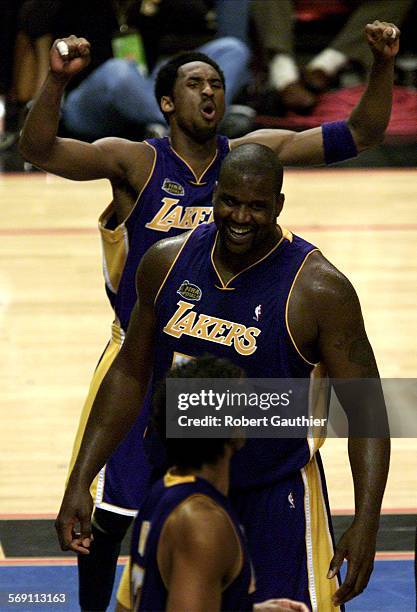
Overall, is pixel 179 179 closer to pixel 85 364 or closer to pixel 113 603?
pixel 113 603

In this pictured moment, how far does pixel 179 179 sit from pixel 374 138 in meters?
0.69

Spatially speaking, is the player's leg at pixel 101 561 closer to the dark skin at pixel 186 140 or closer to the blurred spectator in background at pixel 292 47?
the dark skin at pixel 186 140

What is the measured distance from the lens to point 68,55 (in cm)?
416

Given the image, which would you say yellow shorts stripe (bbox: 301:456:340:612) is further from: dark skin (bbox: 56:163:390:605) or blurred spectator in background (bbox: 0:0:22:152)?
blurred spectator in background (bbox: 0:0:22:152)

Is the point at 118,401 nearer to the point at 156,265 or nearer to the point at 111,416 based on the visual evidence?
the point at 111,416

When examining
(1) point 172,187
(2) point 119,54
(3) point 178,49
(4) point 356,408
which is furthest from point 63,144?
(3) point 178,49

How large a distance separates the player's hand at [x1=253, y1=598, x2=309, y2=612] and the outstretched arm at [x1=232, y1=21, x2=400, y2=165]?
167 cm

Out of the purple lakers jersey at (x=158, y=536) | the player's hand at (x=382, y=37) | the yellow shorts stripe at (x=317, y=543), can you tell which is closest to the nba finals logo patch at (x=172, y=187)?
the player's hand at (x=382, y=37)

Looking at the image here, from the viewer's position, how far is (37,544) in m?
5.30

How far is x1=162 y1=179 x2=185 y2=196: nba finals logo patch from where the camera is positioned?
465 centimetres

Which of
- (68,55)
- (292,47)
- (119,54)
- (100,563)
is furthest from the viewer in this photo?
(292,47)

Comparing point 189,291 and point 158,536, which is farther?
point 189,291

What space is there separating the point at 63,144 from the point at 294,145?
80cm

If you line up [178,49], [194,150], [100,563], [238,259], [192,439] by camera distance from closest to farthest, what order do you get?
[192,439] < [238,259] < [100,563] < [194,150] < [178,49]
